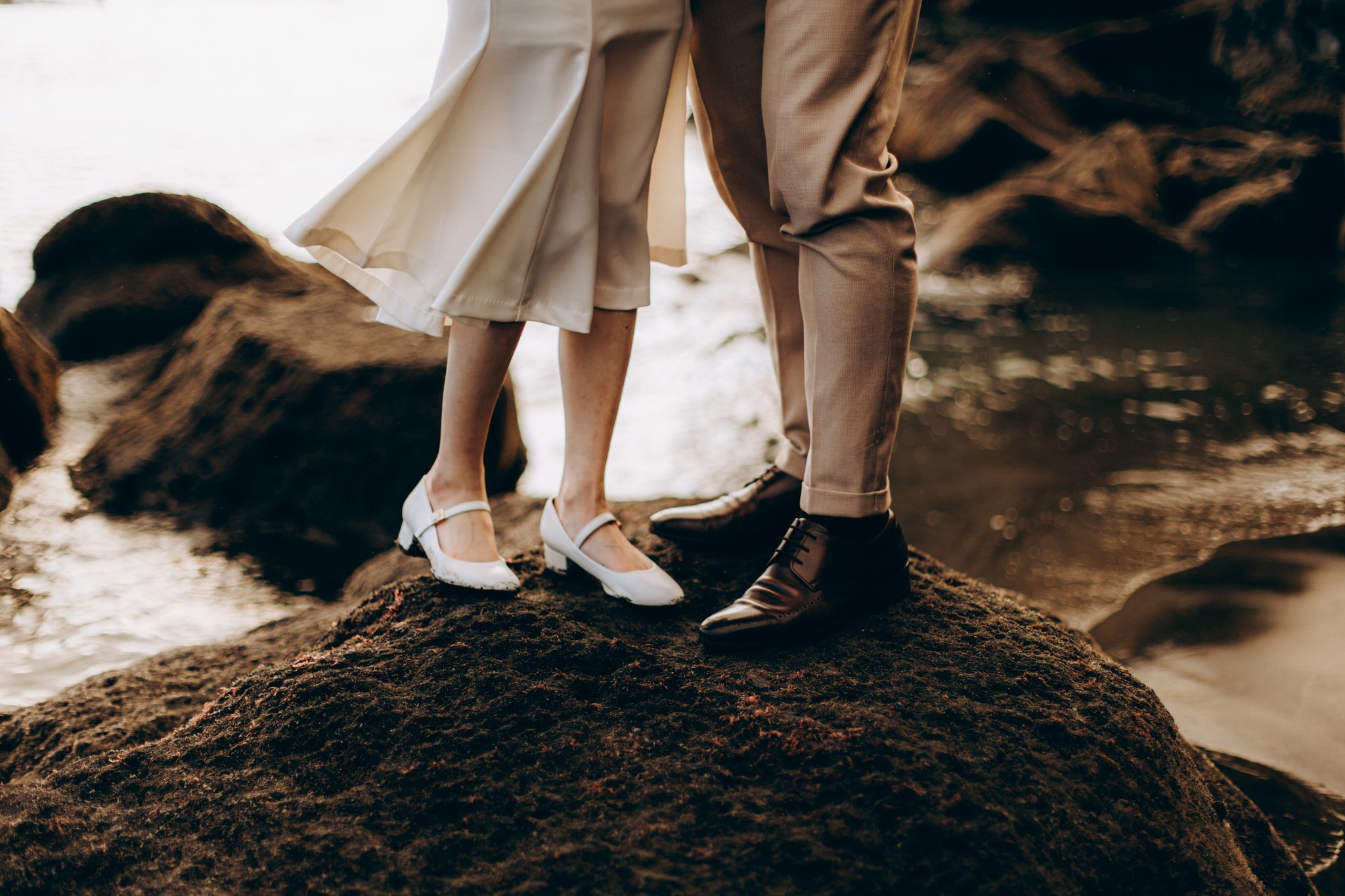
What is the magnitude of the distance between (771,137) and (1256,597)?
79.0 inches

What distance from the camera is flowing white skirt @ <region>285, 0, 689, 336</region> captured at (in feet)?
5.22

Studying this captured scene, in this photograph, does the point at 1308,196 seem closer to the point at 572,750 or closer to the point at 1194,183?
the point at 1194,183

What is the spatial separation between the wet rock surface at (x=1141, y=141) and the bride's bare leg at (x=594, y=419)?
548 cm

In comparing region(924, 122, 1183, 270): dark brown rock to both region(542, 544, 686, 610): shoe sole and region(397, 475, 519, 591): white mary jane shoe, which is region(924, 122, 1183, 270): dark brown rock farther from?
region(397, 475, 519, 591): white mary jane shoe

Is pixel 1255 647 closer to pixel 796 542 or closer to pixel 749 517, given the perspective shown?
pixel 749 517

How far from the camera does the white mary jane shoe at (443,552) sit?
1785 millimetres

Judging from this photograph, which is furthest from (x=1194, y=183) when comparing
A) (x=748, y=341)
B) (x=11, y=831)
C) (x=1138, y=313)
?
(x=11, y=831)

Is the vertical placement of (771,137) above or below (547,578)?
above

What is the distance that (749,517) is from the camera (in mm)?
2080

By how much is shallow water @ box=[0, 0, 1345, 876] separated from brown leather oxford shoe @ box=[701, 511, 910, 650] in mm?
1043

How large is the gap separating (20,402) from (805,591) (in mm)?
2605

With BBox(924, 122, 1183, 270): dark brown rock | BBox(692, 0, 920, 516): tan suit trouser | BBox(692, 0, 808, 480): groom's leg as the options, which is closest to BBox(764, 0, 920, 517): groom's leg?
BBox(692, 0, 920, 516): tan suit trouser

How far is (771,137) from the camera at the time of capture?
1646 mm

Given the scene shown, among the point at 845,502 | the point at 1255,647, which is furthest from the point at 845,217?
the point at 1255,647
